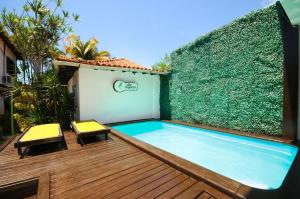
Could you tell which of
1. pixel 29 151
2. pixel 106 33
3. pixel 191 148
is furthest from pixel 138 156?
pixel 106 33

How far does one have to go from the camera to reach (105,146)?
4875 mm

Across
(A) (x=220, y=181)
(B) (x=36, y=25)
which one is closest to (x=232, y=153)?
(A) (x=220, y=181)

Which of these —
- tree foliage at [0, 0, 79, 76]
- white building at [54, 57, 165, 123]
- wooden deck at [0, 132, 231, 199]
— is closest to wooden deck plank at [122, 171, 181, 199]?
wooden deck at [0, 132, 231, 199]

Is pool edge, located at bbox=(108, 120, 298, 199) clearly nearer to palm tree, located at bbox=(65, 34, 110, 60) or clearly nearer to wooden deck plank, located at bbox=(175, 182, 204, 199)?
wooden deck plank, located at bbox=(175, 182, 204, 199)

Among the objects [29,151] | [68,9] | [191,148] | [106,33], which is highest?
[106,33]

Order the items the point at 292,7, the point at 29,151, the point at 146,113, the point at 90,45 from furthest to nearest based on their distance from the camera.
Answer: the point at 90,45 < the point at 146,113 < the point at 29,151 < the point at 292,7

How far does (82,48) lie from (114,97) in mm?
12627

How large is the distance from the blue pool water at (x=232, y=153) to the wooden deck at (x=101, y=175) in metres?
1.81

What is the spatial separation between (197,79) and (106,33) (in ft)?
40.1

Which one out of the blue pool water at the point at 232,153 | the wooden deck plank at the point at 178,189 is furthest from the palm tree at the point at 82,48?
the wooden deck plank at the point at 178,189

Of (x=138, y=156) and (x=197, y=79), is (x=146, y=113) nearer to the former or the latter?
(x=197, y=79)

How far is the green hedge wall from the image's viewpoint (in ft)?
18.9

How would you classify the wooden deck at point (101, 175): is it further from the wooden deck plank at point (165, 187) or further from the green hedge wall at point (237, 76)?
the green hedge wall at point (237, 76)

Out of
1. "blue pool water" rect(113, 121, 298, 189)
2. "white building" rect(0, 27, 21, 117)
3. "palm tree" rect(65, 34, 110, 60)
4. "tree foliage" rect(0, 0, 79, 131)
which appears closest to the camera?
"blue pool water" rect(113, 121, 298, 189)
